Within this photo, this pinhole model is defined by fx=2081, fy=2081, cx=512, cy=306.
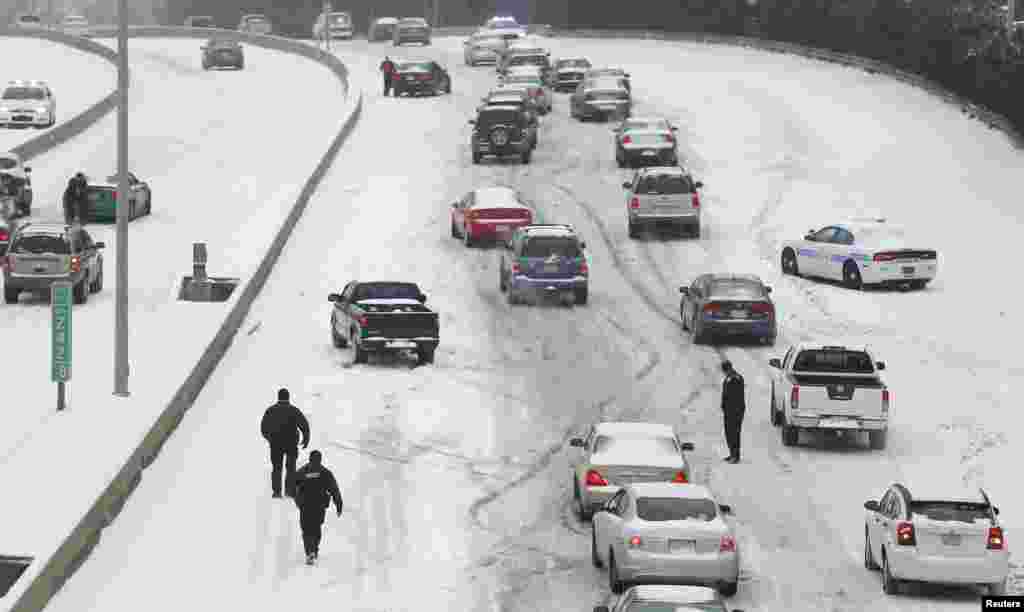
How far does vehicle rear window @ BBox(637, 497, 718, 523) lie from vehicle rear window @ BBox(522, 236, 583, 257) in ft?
68.6

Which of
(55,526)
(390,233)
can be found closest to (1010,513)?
(55,526)

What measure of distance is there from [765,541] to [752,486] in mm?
3242

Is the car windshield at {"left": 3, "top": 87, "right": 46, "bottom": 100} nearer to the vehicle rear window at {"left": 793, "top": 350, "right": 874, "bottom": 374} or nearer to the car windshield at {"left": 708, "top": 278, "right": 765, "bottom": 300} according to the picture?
the car windshield at {"left": 708, "top": 278, "right": 765, "bottom": 300}

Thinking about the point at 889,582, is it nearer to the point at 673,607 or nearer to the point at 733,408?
the point at 673,607

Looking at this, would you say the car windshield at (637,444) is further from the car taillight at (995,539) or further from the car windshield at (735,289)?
the car windshield at (735,289)

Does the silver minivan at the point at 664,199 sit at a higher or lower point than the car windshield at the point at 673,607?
lower

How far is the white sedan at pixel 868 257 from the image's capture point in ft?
156

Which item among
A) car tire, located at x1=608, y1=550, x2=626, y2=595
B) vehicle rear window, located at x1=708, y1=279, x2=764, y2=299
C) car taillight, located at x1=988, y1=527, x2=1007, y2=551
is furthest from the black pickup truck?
car taillight, located at x1=988, y1=527, x2=1007, y2=551

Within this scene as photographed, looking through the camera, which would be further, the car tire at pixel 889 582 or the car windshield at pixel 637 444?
the car windshield at pixel 637 444

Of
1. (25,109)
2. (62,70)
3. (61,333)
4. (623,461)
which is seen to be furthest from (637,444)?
(62,70)

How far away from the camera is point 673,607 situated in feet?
65.3

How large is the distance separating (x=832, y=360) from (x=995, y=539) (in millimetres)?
9253

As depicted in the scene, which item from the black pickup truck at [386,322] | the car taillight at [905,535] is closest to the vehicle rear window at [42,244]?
the black pickup truck at [386,322]

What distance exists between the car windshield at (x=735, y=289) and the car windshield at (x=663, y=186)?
1178 cm
